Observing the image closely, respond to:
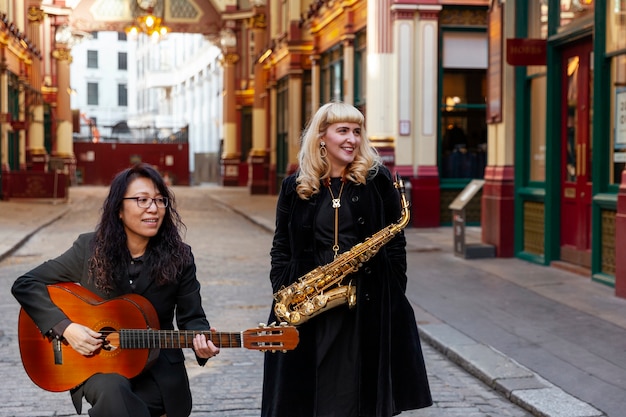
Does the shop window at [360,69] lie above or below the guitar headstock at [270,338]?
above

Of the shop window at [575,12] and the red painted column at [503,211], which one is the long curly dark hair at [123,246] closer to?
the shop window at [575,12]

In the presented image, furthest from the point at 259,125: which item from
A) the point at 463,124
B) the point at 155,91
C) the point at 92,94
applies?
the point at 92,94

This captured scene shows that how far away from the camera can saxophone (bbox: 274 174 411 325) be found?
14.4 ft

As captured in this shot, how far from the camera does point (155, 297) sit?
167 inches

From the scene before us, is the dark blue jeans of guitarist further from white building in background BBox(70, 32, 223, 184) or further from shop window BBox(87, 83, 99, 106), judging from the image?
shop window BBox(87, 83, 99, 106)

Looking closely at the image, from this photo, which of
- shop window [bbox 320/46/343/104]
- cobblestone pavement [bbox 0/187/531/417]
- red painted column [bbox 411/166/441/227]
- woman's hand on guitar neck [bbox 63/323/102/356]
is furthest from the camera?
shop window [bbox 320/46/343/104]

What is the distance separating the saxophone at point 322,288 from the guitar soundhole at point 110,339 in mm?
768

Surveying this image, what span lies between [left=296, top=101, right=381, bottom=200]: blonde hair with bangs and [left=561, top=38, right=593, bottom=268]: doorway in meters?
7.87

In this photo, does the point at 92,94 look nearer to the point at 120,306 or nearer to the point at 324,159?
the point at 324,159

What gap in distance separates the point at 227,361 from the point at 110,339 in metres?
3.89

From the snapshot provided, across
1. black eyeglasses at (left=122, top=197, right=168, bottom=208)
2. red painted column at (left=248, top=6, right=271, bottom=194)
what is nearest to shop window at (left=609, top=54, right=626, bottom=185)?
black eyeglasses at (left=122, top=197, right=168, bottom=208)

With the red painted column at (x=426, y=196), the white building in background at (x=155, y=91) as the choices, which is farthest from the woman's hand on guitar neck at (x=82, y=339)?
the white building in background at (x=155, y=91)

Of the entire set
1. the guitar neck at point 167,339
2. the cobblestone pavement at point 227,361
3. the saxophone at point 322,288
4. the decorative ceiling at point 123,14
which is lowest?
the cobblestone pavement at point 227,361

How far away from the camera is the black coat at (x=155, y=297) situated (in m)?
4.05
